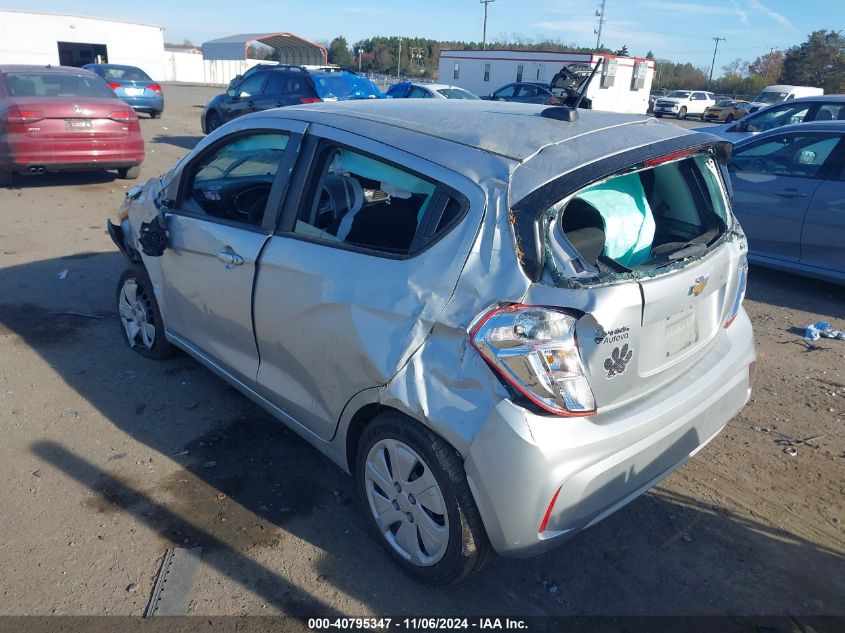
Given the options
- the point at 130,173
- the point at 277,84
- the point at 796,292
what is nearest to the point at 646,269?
the point at 796,292

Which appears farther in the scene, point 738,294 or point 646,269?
point 738,294

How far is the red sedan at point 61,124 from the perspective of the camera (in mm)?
9016

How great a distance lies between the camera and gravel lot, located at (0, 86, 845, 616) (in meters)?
2.69

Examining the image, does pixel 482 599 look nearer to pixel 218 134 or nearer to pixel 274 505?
pixel 274 505

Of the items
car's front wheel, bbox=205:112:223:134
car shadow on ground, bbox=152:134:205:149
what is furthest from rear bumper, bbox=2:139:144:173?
car's front wheel, bbox=205:112:223:134

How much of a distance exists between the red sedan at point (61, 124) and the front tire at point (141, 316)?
5801 mm

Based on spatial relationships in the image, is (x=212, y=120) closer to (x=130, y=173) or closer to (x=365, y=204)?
(x=130, y=173)

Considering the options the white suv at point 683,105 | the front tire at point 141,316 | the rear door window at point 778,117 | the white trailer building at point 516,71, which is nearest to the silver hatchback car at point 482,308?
the front tire at point 141,316

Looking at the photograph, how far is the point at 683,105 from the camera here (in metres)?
39.0

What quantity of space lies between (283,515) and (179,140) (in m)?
14.8

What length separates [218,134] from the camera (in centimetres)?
377

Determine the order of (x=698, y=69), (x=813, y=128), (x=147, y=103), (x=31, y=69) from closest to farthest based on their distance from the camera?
(x=813, y=128) → (x=31, y=69) → (x=147, y=103) → (x=698, y=69)

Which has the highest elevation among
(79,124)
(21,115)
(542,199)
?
(542,199)

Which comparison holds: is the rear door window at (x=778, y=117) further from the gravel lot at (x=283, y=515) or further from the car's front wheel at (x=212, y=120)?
the car's front wheel at (x=212, y=120)
